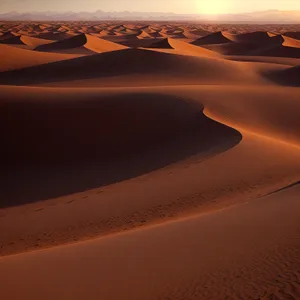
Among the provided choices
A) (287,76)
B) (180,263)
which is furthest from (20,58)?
(180,263)

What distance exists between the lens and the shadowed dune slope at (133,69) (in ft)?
88.3

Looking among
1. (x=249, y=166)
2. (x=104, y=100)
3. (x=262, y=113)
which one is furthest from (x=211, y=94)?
(x=249, y=166)

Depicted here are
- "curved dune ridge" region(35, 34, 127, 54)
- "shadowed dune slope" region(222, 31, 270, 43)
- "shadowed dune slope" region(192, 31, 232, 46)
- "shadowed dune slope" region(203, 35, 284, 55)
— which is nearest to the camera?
"curved dune ridge" region(35, 34, 127, 54)

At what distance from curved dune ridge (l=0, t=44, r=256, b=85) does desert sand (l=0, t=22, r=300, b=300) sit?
322 inches

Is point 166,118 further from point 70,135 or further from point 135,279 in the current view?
point 135,279

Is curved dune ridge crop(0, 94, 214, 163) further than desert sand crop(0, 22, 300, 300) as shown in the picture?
Yes

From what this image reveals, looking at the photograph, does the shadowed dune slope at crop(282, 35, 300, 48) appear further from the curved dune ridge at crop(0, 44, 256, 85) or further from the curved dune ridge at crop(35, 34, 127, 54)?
the curved dune ridge at crop(0, 44, 256, 85)

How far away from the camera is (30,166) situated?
1231 centimetres

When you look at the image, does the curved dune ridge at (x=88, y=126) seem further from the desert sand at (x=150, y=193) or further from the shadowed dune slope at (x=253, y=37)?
the shadowed dune slope at (x=253, y=37)

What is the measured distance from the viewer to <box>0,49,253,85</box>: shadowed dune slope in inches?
1059

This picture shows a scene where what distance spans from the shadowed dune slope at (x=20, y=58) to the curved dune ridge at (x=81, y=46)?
12.9 meters

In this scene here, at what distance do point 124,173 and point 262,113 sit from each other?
7820 millimetres

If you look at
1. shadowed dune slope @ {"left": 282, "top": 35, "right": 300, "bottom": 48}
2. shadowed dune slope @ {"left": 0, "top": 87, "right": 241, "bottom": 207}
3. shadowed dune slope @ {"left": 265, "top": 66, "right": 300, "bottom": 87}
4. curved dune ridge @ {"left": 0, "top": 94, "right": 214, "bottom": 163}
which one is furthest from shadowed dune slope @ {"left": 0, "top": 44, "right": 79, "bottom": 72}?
shadowed dune slope @ {"left": 282, "top": 35, "right": 300, "bottom": 48}

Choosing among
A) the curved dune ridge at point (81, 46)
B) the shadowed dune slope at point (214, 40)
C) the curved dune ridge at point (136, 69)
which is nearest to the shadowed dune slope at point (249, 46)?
the shadowed dune slope at point (214, 40)
